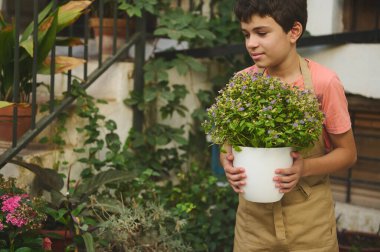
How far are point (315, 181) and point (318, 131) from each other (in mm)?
303

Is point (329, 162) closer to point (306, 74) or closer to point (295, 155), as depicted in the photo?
point (295, 155)

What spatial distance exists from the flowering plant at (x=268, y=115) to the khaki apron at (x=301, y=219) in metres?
0.18

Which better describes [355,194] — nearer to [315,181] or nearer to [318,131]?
[315,181]

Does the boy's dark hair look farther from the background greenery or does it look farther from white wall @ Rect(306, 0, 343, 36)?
white wall @ Rect(306, 0, 343, 36)

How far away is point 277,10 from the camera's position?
7.19ft

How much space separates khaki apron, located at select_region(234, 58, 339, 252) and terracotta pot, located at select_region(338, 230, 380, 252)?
120 cm

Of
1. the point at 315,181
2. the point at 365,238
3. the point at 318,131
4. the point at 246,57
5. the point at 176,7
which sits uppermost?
the point at 176,7

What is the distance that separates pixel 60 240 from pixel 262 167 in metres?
1.46

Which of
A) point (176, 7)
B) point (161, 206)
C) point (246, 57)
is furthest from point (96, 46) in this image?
point (161, 206)

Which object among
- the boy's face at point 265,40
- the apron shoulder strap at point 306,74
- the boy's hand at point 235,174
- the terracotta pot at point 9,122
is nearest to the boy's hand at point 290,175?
the boy's hand at point 235,174

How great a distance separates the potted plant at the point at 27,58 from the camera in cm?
335

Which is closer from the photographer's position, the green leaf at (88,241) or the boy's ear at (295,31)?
the boy's ear at (295,31)

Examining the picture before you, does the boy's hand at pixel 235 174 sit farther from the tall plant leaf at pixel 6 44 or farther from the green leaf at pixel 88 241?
the tall plant leaf at pixel 6 44

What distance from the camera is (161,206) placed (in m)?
3.35
